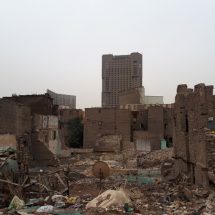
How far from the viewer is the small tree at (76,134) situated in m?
46.7

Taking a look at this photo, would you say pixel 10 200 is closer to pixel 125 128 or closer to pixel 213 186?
pixel 213 186

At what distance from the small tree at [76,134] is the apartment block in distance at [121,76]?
2206 cm

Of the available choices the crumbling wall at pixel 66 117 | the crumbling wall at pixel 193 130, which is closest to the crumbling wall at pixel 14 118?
the crumbling wall at pixel 193 130

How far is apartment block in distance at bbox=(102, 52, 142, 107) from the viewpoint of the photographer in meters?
69.4

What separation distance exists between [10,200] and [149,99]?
47.4m

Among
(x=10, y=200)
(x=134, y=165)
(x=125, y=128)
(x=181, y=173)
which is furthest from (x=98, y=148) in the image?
(x=10, y=200)

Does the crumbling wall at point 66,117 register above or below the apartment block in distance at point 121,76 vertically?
below

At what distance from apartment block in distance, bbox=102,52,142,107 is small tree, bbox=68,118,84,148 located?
2206cm

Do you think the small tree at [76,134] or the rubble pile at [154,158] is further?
the small tree at [76,134]

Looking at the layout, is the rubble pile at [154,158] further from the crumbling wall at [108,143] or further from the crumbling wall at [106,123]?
the crumbling wall at [106,123]

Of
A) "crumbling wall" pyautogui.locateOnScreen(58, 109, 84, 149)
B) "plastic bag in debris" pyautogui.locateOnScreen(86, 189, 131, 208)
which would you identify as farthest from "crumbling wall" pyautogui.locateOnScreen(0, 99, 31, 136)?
"plastic bag in debris" pyautogui.locateOnScreen(86, 189, 131, 208)

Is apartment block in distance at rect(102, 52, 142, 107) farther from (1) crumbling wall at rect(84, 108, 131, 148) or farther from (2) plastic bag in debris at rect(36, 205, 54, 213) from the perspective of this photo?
(2) plastic bag in debris at rect(36, 205, 54, 213)

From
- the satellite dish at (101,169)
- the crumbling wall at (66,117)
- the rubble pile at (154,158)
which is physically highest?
the crumbling wall at (66,117)

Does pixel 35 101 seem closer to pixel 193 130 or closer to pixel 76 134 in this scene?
pixel 76 134
